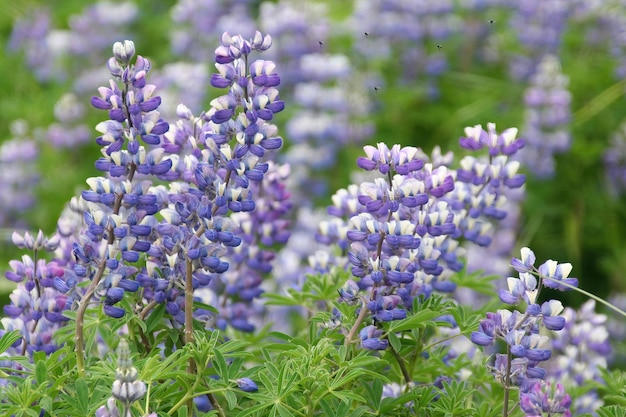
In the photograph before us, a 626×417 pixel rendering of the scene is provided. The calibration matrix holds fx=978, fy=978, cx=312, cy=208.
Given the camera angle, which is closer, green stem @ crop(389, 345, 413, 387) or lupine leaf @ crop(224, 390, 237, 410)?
lupine leaf @ crop(224, 390, 237, 410)

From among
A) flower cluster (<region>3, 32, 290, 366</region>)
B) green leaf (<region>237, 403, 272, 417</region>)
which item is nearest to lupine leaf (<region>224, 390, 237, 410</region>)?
green leaf (<region>237, 403, 272, 417</region>)

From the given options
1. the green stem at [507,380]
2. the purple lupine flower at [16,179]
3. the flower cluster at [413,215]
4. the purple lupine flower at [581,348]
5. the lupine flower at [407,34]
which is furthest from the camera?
the lupine flower at [407,34]

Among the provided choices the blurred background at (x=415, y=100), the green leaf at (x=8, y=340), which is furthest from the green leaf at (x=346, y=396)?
the blurred background at (x=415, y=100)

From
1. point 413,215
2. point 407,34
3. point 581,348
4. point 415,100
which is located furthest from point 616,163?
point 413,215

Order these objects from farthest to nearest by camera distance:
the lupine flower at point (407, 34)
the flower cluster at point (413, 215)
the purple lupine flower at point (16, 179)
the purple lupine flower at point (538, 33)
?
the lupine flower at point (407, 34), the purple lupine flower at point (538, 33), the purple lupine flower at point (16, 179), the flower cluster at point (413, 215)

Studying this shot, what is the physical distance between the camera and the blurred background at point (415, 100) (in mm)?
5176

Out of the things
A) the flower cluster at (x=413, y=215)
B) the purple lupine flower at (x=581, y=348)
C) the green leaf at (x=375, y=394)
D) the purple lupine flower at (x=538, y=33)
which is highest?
the purple lupine flower at (x=538, y=33)

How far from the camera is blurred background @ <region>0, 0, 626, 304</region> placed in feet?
17.0

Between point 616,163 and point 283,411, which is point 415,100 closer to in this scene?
point 616,163

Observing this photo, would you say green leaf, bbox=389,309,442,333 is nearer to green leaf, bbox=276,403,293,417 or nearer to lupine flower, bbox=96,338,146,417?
green leaf, bbox=276,403,293,417

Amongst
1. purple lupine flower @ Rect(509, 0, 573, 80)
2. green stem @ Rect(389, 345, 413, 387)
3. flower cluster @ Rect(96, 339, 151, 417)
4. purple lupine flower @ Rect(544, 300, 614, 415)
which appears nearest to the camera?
flower cluster @ Rect(96, 339, 151, 417)

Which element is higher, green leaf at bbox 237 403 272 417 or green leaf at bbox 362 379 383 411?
green leaf at bbox 237 403 272 417

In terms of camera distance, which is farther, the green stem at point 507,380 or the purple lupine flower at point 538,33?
the purple lupine flower at point 538,33

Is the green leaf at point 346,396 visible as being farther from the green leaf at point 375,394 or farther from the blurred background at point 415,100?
the blurred background at point 415,100
